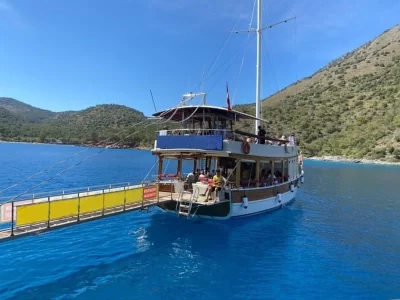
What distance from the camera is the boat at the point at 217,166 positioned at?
55.6 ft

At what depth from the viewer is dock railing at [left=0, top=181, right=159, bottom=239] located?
32.1ft

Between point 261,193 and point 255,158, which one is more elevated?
point 255,158

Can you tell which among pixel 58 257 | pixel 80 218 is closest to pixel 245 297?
pixel 80 218

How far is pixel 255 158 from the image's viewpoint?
19.4 m

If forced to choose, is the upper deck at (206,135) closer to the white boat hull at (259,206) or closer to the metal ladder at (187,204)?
the metal ladder at (187,204)

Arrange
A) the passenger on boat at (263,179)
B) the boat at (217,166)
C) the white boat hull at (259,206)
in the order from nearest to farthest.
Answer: the boat at (217,166) → the white boat hull at (259,206) → the passenger on boat at (263,179)

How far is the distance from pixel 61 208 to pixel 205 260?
5998mm

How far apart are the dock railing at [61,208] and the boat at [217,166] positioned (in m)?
2.78

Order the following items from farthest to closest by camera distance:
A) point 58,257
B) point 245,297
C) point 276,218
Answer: point 276,218
point 58,257
point 245,297

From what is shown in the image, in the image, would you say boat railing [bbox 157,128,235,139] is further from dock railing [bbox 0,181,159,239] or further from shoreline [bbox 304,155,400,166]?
A: shoreline [bbox 304,155,400,166]

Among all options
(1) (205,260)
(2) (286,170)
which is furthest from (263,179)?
(1) (205,260)

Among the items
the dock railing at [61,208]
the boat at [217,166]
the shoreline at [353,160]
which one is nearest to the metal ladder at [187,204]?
the boat at [217,166]

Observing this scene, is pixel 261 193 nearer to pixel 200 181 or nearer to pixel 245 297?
pixel 200 181

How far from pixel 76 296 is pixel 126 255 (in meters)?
3.76
